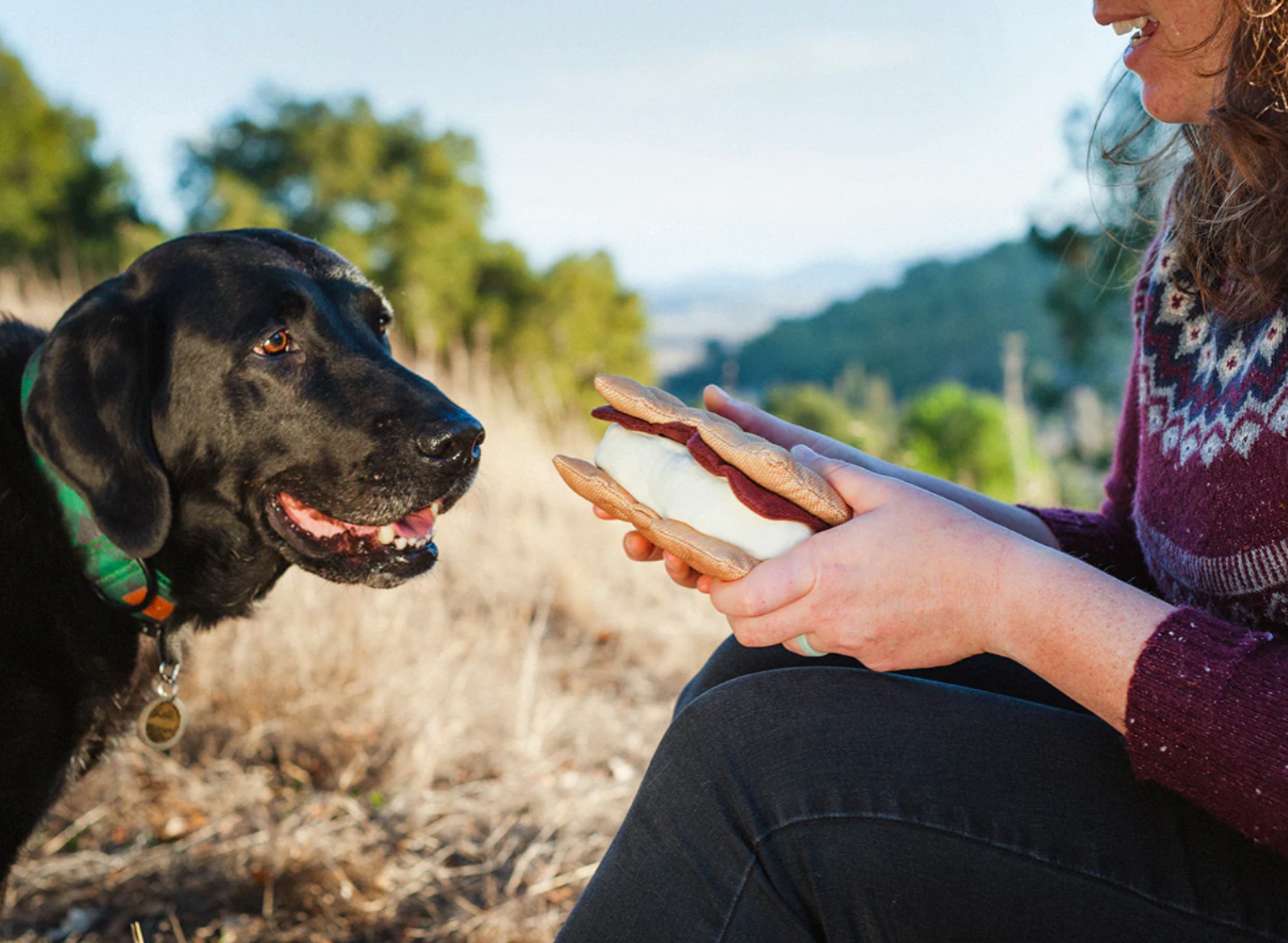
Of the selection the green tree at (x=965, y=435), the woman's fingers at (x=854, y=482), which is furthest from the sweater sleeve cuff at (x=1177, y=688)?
the green tree at (x=965, y=435)

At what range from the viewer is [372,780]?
2.67 m

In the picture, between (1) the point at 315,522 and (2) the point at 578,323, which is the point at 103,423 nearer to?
(1) the point at 315,522

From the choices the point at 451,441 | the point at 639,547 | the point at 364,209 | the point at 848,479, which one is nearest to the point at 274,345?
the point at 451,441

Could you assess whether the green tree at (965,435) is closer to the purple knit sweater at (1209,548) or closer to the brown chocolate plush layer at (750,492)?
the purple knit sweater at (1209,548)

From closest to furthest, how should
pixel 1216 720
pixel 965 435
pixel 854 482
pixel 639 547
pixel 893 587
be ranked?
pixel 1216 720, pixel 893 587, pixel 854 482, pixel 639 547, pixel 965 435

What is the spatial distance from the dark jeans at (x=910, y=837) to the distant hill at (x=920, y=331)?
3880cm

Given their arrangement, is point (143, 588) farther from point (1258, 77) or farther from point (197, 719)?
point (1258, 77)

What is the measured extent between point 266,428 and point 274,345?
167 millimetres

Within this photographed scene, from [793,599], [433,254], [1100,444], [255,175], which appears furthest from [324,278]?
[255,175]

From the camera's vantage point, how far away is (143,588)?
1753 millimetres

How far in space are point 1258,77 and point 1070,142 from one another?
8.08 metres

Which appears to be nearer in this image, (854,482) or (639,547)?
(854,482)

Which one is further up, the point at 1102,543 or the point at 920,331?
the point at 1102,543

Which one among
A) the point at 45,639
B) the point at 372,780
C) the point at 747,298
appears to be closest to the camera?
the point at 45,639
